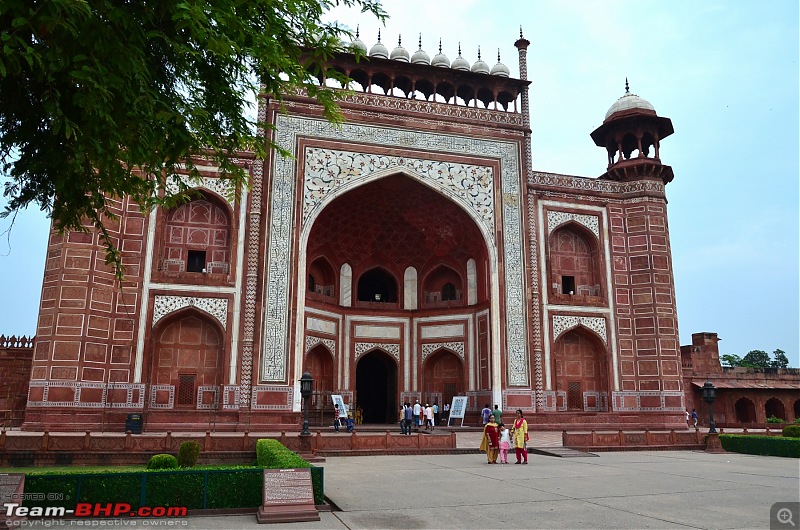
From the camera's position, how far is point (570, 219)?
21922mm

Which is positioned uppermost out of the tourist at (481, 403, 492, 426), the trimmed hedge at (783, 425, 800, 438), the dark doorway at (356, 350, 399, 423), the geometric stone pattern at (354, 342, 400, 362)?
the geometric stone pattern at (354, 342, 400, 362)

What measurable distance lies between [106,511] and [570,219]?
60.3ft

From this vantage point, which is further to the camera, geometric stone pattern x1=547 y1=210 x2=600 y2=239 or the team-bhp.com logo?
geometric stone pattern x1=547 y1=210 x2=600 y2=239

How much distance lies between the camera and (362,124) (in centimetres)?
2064

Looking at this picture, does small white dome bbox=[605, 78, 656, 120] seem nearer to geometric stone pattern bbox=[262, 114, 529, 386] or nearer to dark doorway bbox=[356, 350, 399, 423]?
geometric stone pattern bbox=[262, 114, 529, 386]

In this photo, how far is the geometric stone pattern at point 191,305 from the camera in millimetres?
17719

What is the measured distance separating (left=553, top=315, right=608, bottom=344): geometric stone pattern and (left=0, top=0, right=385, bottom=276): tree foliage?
15.3 metres

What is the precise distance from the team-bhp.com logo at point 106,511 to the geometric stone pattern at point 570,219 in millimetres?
17154

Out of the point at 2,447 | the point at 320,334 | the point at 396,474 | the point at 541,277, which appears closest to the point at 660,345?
the point at 541,277

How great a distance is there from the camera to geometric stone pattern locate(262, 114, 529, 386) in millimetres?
18156

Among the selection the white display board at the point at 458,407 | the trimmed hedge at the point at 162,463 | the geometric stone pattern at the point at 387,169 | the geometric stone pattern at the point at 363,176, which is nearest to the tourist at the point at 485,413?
the white display board at the point at 458,407

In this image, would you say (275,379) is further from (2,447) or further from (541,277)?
(541,277)

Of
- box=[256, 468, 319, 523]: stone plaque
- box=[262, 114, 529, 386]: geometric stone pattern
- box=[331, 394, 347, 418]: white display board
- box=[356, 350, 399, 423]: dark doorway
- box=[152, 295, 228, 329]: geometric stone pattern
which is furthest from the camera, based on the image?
box=[356, 350, 399, 423]: dark doorway

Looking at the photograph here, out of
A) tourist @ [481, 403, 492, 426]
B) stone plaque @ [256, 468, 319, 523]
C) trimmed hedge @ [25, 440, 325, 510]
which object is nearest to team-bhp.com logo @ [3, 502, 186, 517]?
trimmed hedge @ [25, 440, 325, 510]
